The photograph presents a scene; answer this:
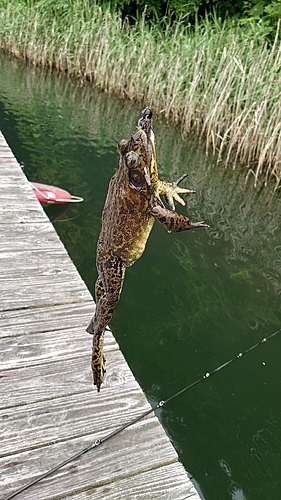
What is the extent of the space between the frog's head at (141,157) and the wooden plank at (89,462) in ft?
4.62

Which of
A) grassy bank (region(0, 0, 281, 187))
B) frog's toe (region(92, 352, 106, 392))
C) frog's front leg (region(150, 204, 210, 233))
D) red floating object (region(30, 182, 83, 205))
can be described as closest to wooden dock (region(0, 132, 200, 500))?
frog's toe (region(92, 352, 106, 392))

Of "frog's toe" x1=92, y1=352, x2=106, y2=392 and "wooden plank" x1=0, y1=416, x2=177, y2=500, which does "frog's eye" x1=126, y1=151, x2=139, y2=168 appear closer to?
"frog's toe" x1=92, y1=352, x2=106, y2=392

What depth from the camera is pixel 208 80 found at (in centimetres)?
664

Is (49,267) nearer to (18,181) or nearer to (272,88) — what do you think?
(18,181)

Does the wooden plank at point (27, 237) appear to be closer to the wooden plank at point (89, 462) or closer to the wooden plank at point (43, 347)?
the wooden plank at point (43, 347)

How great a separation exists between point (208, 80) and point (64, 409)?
5.71 meters

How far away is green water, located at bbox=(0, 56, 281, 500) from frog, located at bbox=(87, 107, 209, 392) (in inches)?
95.2

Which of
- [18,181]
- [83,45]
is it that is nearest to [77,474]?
[18,181]

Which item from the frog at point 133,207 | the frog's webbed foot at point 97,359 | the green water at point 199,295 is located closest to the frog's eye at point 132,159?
the frog at point 133,207

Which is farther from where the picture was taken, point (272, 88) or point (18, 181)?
point (272, 88)

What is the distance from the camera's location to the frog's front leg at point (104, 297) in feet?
3.11

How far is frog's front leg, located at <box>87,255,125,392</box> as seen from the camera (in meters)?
0.95

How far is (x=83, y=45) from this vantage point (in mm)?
A: 9102

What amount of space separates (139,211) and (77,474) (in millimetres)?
1381
